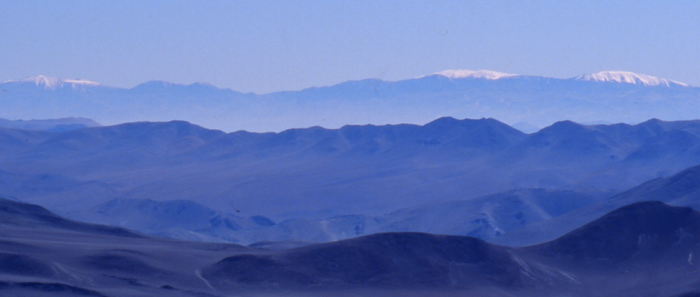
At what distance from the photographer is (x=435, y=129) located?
15962 cm

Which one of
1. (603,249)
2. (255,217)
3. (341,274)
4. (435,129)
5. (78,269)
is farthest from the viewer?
(435,129)

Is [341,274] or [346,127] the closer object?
[341,274]

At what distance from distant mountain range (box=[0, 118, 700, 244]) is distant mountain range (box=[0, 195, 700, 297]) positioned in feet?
83.5

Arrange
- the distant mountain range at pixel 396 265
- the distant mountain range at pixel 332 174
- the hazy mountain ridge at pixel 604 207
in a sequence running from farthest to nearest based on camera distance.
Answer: the distant mountain range at pixel 332 174
the hazy mountain ridge at pixel 604 207
the distant mountain range at pixel 396 265

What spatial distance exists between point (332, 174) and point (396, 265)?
9845 cm

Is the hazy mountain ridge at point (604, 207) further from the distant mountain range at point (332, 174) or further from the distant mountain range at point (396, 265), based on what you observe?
the distant mountain range at point (396, 265)

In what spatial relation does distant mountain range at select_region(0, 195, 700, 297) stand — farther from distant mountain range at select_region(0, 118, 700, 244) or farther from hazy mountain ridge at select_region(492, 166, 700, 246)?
distant mountain range at select_region(0, 118, 700, 244)

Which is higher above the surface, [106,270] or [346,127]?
[346,127]

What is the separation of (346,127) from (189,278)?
136 metres

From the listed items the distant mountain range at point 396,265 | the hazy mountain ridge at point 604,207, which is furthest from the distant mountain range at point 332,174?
the distant mountain range at point 396,265

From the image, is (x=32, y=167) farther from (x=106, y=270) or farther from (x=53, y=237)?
(x=106, y=270)

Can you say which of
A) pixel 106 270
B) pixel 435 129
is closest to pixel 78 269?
pixel 106 270

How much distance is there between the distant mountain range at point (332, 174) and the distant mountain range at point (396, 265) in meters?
25.5

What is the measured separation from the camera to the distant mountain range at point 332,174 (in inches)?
3361
